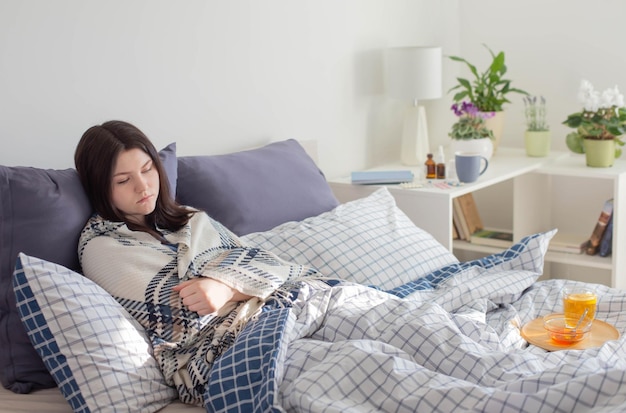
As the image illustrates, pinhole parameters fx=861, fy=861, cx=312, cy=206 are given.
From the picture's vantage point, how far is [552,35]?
143 inches

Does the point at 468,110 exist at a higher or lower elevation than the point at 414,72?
lower

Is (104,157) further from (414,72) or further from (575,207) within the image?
(575,207)

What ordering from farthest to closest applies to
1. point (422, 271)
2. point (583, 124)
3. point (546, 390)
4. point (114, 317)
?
point (583, 124)
point (422, 271)
point (114, 317)
point (546, 390)

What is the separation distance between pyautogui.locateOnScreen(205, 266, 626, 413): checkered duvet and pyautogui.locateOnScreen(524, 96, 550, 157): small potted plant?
1467 millimetres

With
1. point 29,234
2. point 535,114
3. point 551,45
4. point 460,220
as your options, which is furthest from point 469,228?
point 29,234

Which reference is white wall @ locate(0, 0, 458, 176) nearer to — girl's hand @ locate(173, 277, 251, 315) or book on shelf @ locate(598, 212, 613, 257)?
girl's hand @ locate(173, 277, 251, 315)

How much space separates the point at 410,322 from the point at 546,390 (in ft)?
1.28

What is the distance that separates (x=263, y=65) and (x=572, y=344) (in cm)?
148

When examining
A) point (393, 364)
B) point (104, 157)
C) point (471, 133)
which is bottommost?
point (393, 364)

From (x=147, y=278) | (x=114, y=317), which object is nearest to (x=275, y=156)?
(x=147, y=278)

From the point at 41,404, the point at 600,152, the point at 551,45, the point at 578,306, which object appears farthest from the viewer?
the point at 551,45

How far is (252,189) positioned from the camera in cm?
244

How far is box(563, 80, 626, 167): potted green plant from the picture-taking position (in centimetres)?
315

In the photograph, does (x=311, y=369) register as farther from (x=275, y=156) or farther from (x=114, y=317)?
(x=275, y=156)
